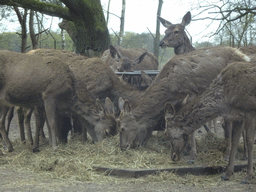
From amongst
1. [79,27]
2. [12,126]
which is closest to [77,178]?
[79,27]

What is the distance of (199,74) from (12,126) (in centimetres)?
779

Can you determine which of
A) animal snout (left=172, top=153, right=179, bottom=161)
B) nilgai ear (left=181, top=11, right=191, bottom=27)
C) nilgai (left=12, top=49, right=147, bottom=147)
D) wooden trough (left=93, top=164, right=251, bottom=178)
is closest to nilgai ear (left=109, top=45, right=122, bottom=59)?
nilgai (left=12, top=49, right=147, bottom=147)

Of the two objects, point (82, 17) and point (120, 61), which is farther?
point (120, 61)

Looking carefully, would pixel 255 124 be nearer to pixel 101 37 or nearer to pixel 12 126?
pixel 101 37

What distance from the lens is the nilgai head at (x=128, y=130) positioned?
25.1ft

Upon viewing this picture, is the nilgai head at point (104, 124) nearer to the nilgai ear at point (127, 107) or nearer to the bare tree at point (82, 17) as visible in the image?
the nilgai ear at point (127, 107)

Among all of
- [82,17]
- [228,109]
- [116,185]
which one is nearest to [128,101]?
[228,109]

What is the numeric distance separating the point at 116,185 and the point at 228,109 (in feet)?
7.47

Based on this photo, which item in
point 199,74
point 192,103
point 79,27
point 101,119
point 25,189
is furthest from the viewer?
point 79,27

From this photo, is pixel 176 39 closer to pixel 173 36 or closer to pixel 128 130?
pixel 173 36

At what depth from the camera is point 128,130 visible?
7.73 m

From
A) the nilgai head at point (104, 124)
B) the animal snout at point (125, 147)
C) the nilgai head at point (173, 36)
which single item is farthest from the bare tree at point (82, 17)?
the animal snout at point (125, 147)

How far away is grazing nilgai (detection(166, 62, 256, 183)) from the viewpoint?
5.80 m

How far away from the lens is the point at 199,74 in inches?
301
